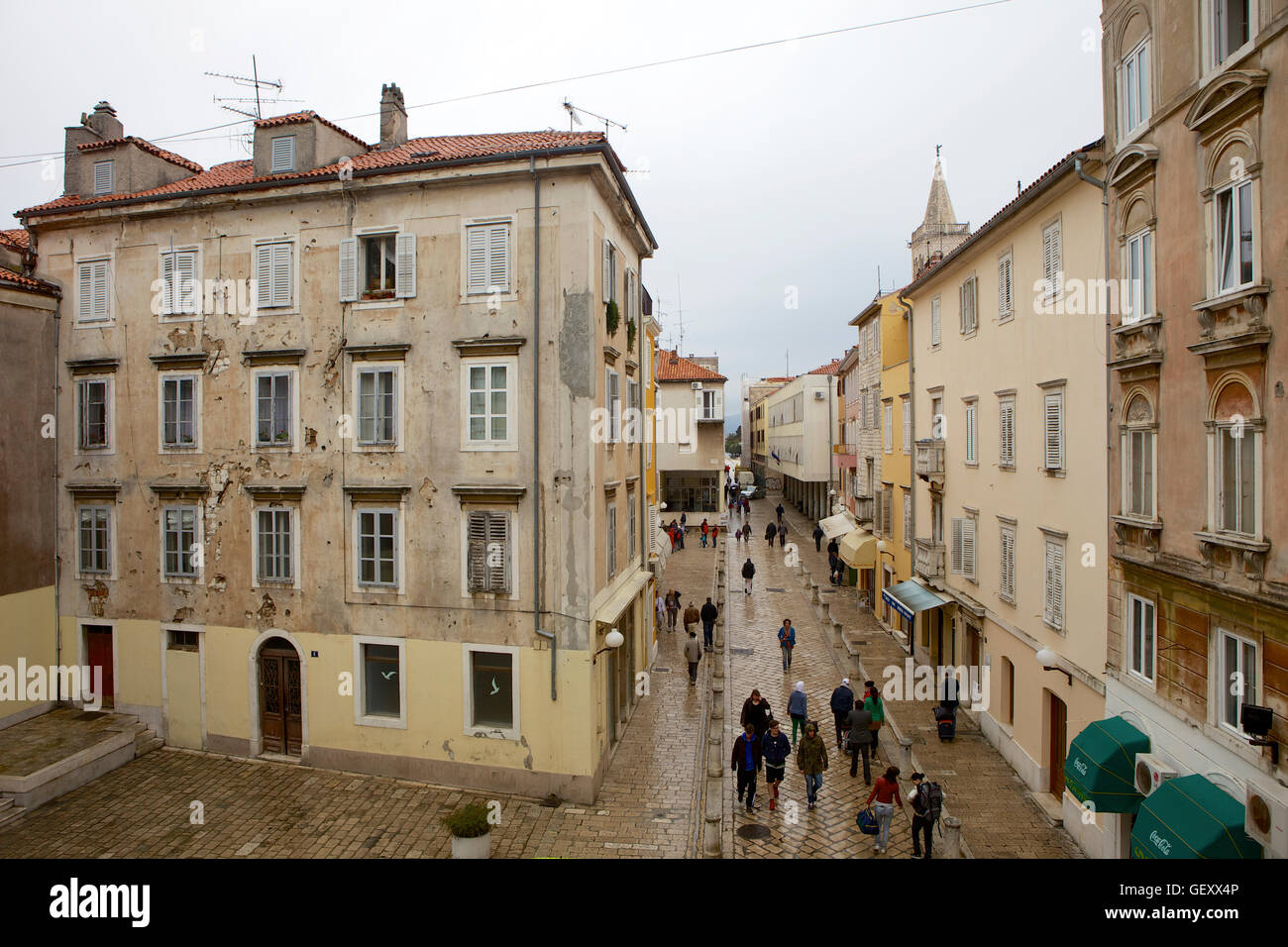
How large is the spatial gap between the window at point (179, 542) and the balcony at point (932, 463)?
21191mm

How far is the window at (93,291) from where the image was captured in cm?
1850

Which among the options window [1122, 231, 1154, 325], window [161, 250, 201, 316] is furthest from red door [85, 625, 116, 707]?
window [1122, 231, 1154, 325]

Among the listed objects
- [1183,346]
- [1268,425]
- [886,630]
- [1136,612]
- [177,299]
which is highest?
[177,299]

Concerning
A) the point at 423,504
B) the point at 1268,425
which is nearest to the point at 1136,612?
the point at 1268,425

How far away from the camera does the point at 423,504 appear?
16.3 metres

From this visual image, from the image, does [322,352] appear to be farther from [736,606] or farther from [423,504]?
[736,606]

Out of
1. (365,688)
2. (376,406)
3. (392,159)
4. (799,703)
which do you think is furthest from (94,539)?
(799,703)

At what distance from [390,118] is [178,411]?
9.45 meters

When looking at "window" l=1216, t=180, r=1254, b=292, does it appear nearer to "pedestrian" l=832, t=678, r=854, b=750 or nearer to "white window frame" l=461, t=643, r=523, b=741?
"pedestrian" l=832, t=678, r=854, b=750

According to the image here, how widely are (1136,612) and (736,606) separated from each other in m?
21.2

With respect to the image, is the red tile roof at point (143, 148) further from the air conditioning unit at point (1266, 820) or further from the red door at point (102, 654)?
the air conditioning unit at point (1266, 820)

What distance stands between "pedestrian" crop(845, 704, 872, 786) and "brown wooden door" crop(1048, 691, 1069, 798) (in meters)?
3.89

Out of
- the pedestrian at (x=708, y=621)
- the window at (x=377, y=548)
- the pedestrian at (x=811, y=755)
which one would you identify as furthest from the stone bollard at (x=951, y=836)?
the pedestrian at (x=708, y=621)

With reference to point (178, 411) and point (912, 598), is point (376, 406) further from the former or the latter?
point (912, 598)
